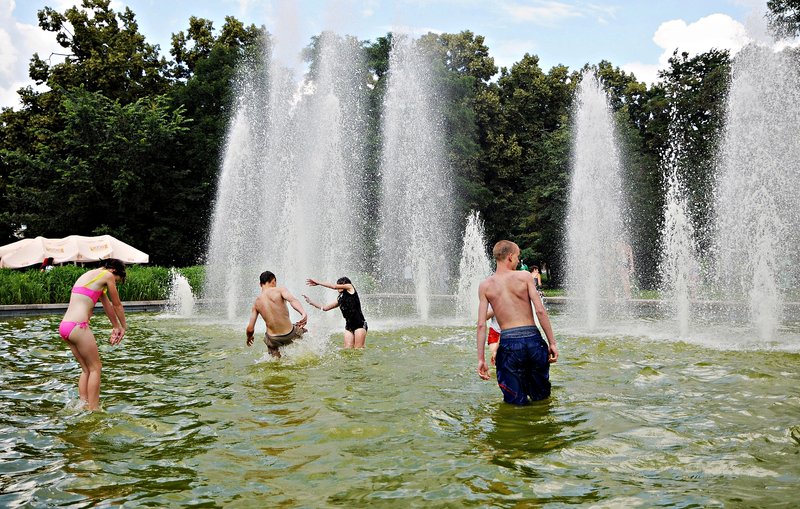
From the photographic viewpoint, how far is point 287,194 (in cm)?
2062

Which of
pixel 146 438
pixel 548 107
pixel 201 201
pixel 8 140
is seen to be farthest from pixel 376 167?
pixel 146 438

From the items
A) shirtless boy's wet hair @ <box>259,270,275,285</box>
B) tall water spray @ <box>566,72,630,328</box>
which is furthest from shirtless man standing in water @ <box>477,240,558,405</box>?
tall water spray @ <box>566,72,630,328</box>

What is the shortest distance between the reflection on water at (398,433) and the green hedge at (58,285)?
11.9 metres

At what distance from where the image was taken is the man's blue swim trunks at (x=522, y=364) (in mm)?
6234

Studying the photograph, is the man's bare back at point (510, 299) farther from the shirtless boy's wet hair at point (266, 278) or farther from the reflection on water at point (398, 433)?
the shirtless boy's wet hair at point (266, 278)

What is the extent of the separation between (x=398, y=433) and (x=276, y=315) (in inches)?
169

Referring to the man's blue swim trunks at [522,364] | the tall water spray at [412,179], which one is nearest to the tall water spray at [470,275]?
the tall water spray at [412,179]

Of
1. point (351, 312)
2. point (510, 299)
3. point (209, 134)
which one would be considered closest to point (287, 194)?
point (351, 312)

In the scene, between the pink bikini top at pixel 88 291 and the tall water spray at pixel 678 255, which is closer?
the pink bikini top at pixel 88 291

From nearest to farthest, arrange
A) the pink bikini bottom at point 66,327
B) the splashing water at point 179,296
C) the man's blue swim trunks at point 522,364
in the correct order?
the man's blue swim trunks at point 522,364
the pink bikini bottom at point 66,327
the splashing water at point 179,296

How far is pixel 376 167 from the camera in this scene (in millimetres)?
36156

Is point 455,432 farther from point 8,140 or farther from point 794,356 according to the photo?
point 8,140

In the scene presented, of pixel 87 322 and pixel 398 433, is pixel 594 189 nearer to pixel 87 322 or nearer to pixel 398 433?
pixel 398 433

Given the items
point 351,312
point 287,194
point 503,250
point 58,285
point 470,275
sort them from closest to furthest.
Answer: point 503,250 → point 351,312 → point 287,194 → point 470,275 → point 58,285
